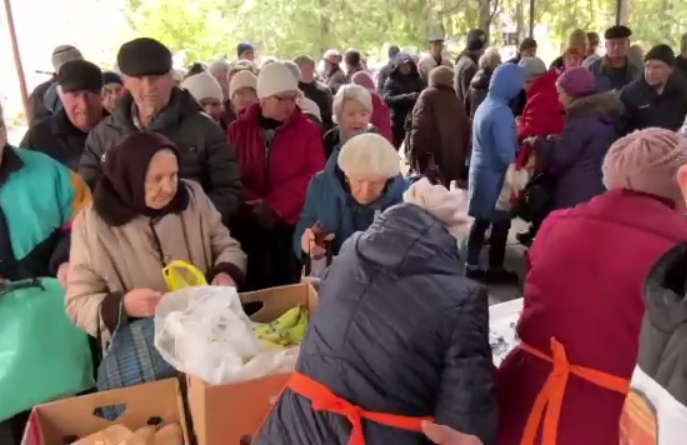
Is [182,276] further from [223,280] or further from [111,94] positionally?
[111,94]

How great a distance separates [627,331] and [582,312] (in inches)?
3.8

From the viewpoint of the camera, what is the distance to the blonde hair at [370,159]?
240 cm

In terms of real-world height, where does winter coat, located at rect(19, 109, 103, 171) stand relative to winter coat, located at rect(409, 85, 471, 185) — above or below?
above

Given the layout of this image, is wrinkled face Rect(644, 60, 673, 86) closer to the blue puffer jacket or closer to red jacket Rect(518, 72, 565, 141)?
red jacket Rect(518, 72, 565, 141)

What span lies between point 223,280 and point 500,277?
102 inches

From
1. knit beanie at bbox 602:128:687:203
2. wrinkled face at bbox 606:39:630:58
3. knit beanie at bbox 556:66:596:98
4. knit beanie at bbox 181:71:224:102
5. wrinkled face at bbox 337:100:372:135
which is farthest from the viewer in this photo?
wrinkled face at bbox 606:39:630:58

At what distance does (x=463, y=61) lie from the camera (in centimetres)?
686

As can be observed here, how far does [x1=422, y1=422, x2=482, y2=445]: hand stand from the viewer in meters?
1.42

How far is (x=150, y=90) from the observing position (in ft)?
8.26

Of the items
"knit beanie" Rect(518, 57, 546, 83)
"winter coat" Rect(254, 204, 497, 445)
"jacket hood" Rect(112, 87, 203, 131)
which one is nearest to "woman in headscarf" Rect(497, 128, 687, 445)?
"winter coat" Rect(254, 204, 497, 445)

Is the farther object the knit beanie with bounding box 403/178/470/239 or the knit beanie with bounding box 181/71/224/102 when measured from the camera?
the knit beanie with bounding box 181/71/224/102

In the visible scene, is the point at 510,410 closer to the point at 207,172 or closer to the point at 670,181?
the point at 670,181

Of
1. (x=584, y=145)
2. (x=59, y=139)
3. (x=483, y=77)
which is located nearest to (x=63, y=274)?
(x=59, y=139)

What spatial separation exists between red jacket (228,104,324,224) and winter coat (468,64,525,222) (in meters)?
A: 1.30
